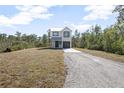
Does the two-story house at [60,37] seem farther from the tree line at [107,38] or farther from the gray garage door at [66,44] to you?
the tree line at [107,38]

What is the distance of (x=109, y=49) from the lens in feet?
107

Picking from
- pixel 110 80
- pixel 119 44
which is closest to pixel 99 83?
pixel 110 80

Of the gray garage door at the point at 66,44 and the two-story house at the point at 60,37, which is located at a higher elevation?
the two-story house at the point at 60,37

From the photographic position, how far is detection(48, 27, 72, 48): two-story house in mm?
41097

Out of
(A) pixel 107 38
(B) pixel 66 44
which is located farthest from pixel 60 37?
(A) pixel 107 38

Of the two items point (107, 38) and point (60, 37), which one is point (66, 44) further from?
point (107, 38)

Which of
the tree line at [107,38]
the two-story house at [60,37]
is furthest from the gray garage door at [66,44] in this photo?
the tree line at [107,38]

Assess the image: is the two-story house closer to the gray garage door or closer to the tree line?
the gray garage door

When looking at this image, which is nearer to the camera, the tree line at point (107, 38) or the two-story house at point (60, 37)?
the tree line at point (107, 38)

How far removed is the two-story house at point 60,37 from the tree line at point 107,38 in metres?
2.88

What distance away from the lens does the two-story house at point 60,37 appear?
4110 centimetres

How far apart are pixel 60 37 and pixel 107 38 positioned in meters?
10.3

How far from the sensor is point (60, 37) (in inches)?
1628

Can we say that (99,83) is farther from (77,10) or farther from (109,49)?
(109,49)
